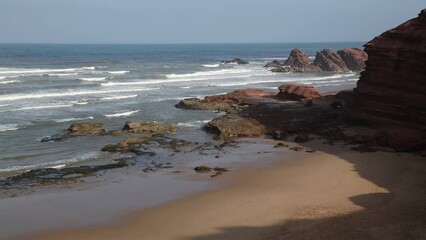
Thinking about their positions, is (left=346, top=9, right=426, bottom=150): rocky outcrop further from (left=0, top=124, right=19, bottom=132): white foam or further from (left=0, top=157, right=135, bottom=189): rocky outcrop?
(left=0, top=124, right=19, bottom=132): white foam

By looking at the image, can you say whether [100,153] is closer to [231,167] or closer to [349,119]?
[231,167]

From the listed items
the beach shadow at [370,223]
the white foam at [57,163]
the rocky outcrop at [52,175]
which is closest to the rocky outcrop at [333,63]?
the white foam at [57,163]

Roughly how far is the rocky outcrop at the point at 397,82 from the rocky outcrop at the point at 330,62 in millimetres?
54058

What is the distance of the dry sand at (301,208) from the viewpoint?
11477mm

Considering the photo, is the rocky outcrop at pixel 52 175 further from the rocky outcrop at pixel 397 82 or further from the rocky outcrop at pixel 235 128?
the rocky outcrop at pixel 397 82

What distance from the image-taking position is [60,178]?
1728 cm

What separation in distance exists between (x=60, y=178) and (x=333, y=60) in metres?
66.8

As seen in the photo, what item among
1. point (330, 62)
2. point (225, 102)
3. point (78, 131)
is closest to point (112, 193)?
point (78, 131)

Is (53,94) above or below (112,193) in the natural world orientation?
above

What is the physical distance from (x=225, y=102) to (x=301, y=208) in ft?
69.9

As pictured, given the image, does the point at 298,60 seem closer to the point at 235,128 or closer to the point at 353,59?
the point at 353,59

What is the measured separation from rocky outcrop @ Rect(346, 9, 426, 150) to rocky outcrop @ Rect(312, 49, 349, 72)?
177 feet

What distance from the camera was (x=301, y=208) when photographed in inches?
527

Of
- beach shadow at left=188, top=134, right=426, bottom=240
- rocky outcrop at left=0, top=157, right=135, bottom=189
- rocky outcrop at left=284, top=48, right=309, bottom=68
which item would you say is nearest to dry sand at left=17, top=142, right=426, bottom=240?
beach shadow at left=188, top=134, right=426, bottom=240
